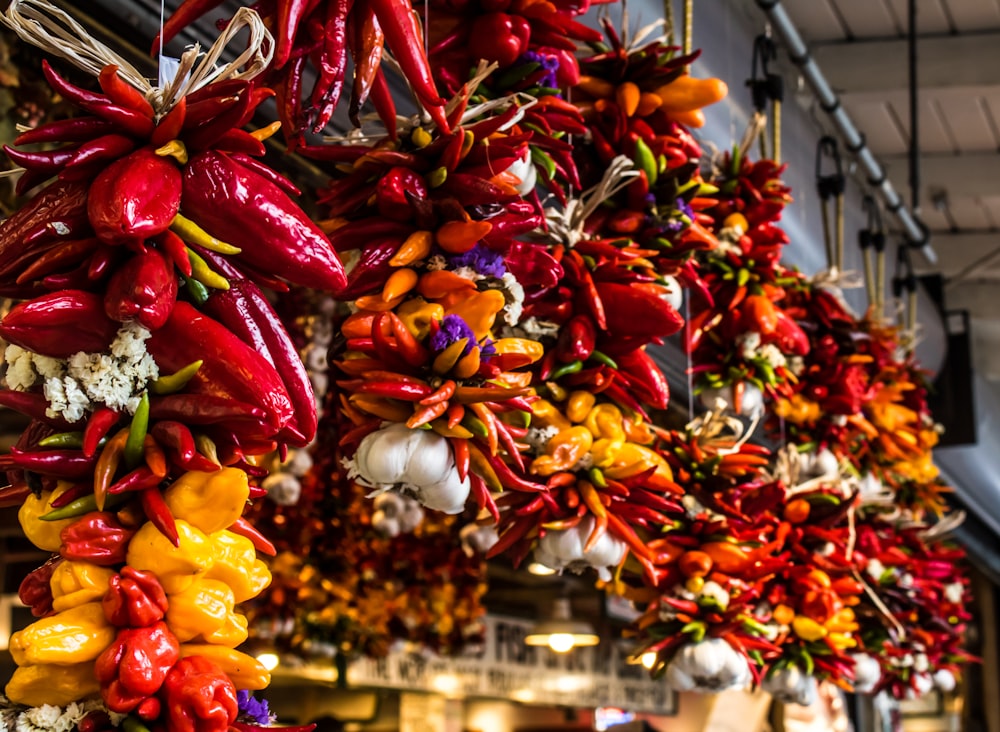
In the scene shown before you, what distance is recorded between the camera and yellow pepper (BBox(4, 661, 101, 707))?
0.91 meters

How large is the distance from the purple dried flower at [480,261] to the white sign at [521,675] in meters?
2.81

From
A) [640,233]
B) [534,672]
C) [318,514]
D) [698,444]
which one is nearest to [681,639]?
[698,444]

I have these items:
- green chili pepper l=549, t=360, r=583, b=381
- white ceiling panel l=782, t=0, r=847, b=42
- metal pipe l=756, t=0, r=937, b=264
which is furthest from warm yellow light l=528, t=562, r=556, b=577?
white ceiling panel l=782, t=0, r=847, b=42

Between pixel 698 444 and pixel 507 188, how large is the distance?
0.90 m

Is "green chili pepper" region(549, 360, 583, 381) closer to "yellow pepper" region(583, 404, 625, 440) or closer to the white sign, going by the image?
"yellow pepper" region(583, 404, 625, 440)

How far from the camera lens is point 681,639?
208 cm

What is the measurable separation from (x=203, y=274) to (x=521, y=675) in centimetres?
464

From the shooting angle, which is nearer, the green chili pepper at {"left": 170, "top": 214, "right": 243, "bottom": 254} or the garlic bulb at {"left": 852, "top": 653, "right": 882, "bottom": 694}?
the green chili pepper at {"left": 170, "top": 214, "right": 243, "bottom": 254}

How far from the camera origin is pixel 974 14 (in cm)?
511

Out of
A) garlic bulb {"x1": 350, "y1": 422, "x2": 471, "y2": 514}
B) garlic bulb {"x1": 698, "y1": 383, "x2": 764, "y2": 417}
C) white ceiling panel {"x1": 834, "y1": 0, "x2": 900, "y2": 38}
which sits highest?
white ceiling panel {"x1": 834, "y1": 0, "x2": 900, "y2": 38}

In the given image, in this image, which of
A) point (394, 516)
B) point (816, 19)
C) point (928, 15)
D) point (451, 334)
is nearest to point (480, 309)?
point (451, 334)

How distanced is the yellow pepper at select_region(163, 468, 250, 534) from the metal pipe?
261 centimetres

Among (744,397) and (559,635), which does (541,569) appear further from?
(559,635)

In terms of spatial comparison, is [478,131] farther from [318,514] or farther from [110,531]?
[318,514]
